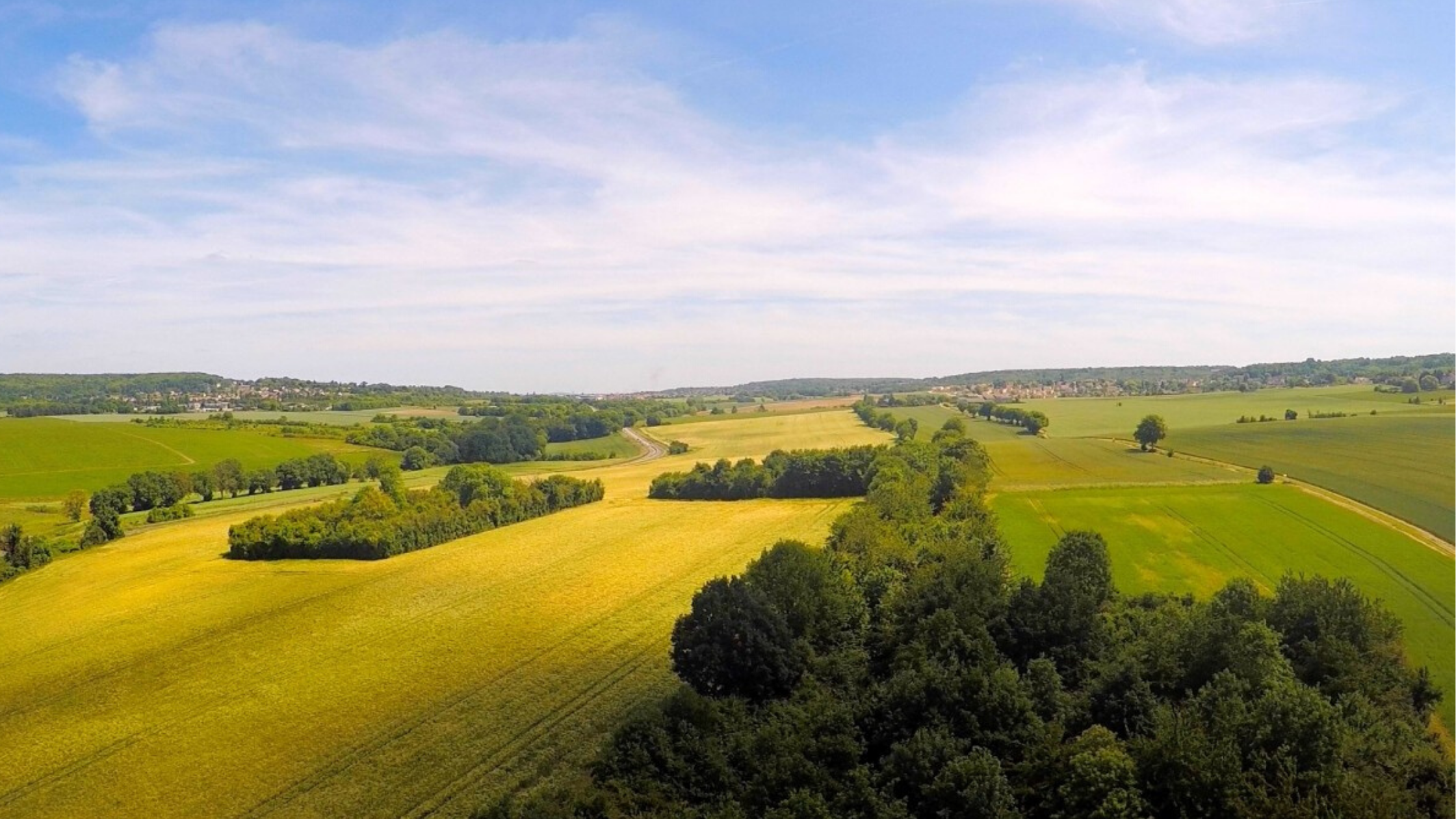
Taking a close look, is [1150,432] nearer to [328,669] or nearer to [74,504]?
[328,669]

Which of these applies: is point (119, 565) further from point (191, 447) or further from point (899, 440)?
point (899, 440)

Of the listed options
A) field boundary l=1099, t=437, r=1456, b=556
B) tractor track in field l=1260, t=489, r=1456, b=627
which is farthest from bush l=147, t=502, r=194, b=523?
field boundary l=1099, t=437, r=1456, b=556

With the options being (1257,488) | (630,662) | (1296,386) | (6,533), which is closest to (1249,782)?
(630,662)

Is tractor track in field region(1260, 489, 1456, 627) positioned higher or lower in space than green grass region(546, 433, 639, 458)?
higher

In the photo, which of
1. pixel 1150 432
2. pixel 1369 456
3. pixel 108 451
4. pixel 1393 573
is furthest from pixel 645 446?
pixel 1393 573

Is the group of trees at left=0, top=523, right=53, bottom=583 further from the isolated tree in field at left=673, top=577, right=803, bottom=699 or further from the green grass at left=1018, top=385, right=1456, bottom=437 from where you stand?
the green grass at left=1018, top=385, right=1456, bottom=437

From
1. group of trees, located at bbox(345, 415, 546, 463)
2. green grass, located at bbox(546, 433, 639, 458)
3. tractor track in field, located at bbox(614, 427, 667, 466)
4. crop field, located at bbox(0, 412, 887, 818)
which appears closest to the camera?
crop field, located at bbox(0, 412, 887, 818)

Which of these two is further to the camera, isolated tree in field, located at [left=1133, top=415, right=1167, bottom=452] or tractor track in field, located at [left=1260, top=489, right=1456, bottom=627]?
isolated tree in field, located at [left=1133, top=415, right=1167, bottom=452]
